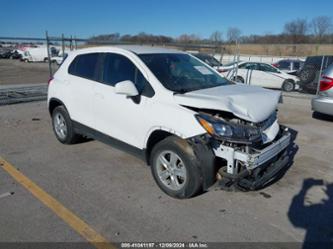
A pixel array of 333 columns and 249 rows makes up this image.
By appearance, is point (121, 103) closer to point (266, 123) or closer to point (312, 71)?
point (266, 123)

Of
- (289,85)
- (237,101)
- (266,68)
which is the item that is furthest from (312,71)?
(237,101)

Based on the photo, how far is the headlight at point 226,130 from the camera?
3.15 meters

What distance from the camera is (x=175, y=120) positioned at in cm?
341

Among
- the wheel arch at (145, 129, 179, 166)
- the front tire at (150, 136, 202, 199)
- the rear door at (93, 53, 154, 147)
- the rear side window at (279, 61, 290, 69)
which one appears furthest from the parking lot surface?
the rear side window at (279, 61, 290, 69)

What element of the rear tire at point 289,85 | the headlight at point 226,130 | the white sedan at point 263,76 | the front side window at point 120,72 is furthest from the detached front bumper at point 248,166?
the rear tire at point 289,85

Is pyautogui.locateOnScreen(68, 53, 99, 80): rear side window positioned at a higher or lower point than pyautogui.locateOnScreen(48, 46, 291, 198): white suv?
higher

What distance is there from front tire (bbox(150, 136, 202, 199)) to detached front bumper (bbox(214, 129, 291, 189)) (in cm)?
31

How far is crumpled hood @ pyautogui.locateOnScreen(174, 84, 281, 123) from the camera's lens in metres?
3.27

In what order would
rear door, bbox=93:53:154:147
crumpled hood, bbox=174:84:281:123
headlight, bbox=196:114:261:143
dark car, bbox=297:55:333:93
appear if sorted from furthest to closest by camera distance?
dark car, bbox=297:55:333:93, rear door, bbox=93:53:154:147, crumpled hood, bbox=174:84:281:123, headlight, bbox=196:114:261:143

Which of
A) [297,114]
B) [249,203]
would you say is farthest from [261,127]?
[297,114]

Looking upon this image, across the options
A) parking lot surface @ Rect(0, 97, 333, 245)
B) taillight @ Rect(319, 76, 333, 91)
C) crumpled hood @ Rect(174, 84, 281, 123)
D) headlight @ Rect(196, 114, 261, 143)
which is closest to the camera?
parking lot surface @ Rect(0, 97, 333, 245)

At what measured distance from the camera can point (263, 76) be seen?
15070 millimetres

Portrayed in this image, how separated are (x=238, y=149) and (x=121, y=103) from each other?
5.77 ft

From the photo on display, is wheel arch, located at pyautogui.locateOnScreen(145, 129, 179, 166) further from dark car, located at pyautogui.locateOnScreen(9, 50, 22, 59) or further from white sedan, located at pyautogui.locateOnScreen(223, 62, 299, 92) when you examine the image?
dark car, located at pyautogui.locateOnScreen(9, 50, 22, 59)
